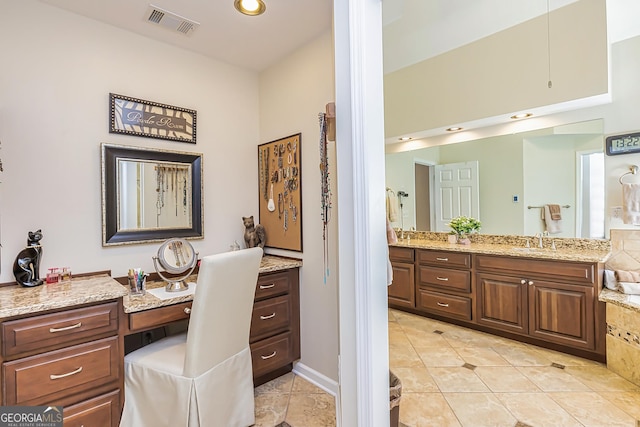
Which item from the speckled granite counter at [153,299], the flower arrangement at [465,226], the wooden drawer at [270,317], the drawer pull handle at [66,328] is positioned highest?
the flower arrangement at [465,226]

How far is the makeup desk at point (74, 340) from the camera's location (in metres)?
1.34

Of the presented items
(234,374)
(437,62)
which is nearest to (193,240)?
(234,374)

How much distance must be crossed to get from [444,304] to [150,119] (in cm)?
334

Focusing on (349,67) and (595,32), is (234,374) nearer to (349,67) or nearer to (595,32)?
(349,67)

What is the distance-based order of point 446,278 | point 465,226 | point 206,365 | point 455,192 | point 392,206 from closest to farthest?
point 206,365, point 446,278, point 465,226, point 455,192, point 392,206

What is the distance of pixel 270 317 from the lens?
7.46ft

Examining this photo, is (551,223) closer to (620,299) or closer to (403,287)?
(620,299)

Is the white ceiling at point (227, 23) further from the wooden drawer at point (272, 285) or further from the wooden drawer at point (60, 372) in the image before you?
the wooden drawer at point (60, 372)

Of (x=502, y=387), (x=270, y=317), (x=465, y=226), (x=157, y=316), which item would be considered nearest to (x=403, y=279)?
(x=465, y=226)

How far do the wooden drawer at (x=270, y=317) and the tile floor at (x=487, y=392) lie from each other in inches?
16.2

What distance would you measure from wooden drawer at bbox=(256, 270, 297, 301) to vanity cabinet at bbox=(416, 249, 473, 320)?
1875mm

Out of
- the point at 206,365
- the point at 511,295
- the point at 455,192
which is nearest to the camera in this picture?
the point at 206,365

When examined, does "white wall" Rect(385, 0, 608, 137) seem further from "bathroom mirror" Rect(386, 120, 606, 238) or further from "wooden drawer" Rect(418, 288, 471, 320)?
"wooden drawer" Rect(418, 288, 471, 320)

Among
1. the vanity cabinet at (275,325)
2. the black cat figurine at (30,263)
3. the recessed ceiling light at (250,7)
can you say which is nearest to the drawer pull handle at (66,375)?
the black cat figurine at (30,263)
